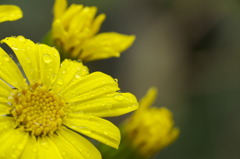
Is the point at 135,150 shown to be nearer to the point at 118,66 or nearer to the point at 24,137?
the point at 24,137

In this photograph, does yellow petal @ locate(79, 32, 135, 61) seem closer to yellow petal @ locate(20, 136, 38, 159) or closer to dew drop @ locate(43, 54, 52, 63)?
dew drop @ locate(43, 54, 52, 63)

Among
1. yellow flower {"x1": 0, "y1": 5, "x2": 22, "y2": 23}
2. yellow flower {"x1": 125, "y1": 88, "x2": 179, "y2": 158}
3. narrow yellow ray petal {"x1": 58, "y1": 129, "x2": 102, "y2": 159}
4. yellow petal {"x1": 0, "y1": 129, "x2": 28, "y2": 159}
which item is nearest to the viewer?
yellow petal {"x1": 0, "y1": 129, "x2": 28, "y2": 159}

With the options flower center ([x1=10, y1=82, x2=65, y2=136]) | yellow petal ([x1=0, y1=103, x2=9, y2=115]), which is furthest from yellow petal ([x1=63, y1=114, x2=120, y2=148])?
yellow petal ([x1=0, y1=103, x2=9, y2=115])

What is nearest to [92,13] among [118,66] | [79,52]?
[79,52]

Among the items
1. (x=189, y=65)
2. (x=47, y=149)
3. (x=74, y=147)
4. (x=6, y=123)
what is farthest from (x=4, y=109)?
(x=189, y=65)

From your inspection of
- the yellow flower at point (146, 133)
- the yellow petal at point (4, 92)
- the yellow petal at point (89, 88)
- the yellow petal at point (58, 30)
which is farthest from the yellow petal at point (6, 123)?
the yellow flower at point (146, 133)

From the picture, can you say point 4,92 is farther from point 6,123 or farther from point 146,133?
point 146,133
